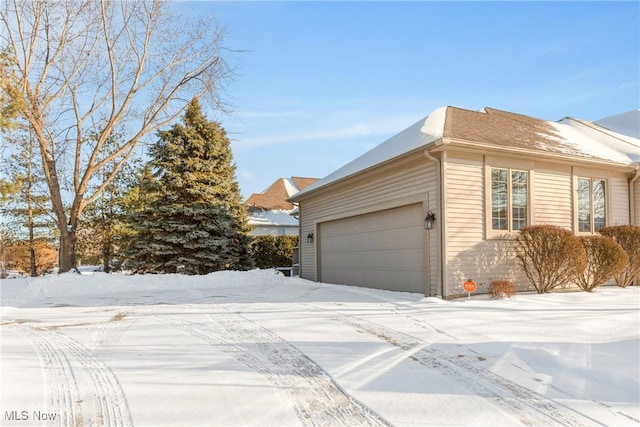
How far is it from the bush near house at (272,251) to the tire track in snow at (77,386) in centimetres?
1420

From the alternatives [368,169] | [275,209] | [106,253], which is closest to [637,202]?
[368,169]

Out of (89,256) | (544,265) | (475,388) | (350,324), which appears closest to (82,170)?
(89,256)

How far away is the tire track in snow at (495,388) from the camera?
291cm

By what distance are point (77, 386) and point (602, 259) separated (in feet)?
32.7

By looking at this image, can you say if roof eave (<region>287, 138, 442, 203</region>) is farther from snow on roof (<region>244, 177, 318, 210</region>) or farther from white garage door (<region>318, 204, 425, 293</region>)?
snow on roof (<region>244, 177, 318, 210</region>)

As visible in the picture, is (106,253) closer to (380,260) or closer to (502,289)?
(380,260)

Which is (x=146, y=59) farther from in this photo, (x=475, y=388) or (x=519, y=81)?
(x=475, y=388)

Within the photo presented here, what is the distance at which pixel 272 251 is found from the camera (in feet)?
64.7

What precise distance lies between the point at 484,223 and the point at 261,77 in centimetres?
724

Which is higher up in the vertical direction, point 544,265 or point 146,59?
point 146,59

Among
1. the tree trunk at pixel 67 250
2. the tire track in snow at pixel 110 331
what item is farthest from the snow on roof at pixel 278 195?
the tire track in snow at pixel 110 331

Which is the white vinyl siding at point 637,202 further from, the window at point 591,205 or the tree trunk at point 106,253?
the tree trunk at point 106,253

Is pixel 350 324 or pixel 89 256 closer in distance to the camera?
pixel 350 324

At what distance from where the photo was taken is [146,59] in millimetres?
Answer: 15344
